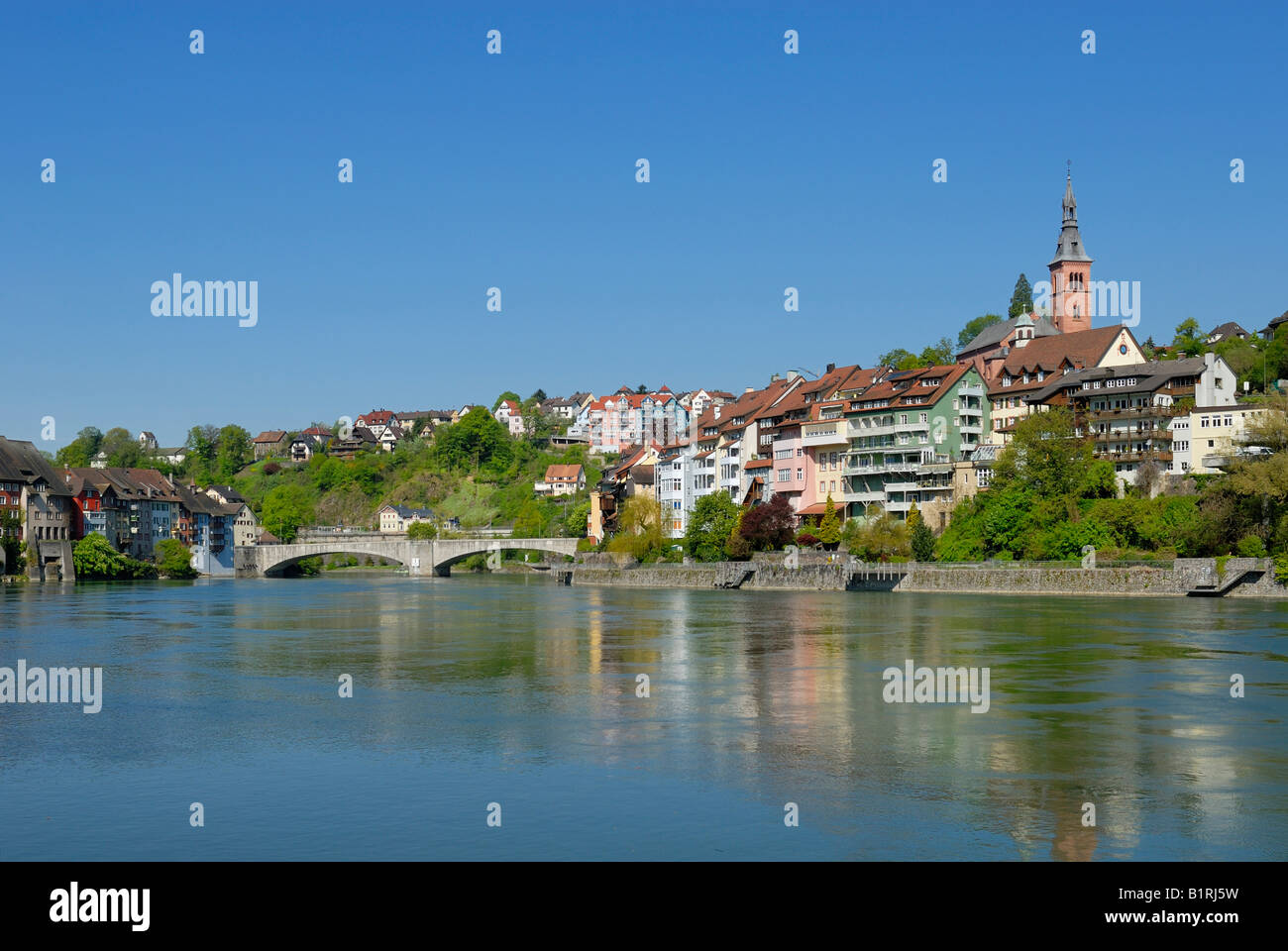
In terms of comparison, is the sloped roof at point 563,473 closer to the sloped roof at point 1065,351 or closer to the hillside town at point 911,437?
the hillside town at point 911,437

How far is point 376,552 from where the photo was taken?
142625 mm

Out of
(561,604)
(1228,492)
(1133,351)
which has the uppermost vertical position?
(1133,351)

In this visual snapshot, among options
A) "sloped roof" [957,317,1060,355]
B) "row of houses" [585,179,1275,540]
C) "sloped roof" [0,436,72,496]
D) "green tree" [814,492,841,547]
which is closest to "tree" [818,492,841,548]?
"green tree" [814,492,841,547]

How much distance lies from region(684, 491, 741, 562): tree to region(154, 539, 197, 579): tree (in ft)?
170

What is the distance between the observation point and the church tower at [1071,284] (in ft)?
438

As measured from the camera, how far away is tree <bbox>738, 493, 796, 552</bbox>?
334 feet

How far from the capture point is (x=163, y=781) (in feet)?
74.7

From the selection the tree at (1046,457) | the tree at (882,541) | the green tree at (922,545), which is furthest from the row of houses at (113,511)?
the tree at (1046,457)

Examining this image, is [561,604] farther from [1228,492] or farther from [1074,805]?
[1074,805]

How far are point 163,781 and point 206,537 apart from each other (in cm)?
14557

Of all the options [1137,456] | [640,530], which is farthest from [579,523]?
[1137,456]

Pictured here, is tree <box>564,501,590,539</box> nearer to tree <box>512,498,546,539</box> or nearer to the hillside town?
the hillside town

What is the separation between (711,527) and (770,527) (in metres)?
8.26
